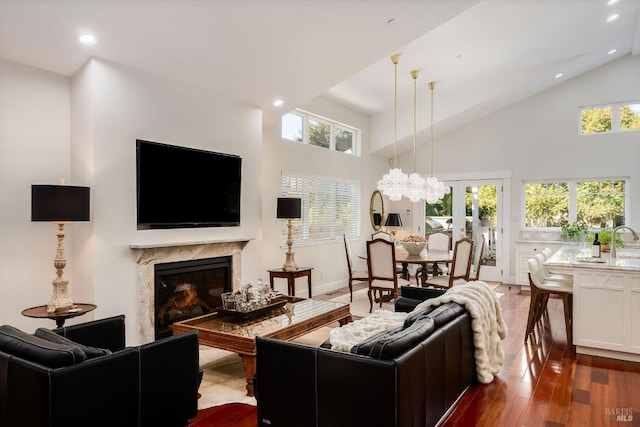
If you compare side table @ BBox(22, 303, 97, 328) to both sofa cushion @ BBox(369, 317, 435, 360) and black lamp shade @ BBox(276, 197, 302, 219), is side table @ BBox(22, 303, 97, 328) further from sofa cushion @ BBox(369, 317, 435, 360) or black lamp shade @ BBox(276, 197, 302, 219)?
black lamp shade @ BBox(276, 197, 302, 219)

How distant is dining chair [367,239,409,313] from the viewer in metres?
5.65

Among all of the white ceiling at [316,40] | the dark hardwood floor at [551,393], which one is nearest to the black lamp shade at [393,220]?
the white ceiling at [316,40]

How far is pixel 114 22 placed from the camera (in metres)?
3.33

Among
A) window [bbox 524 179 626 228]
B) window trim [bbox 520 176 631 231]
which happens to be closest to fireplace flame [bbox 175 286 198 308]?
window trim [bbox 520 176 631 231]

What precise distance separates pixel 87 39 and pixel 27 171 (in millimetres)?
1267

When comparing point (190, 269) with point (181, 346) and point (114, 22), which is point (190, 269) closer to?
point (181, 346)

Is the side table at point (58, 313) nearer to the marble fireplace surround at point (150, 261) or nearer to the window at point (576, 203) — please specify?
the marble fireplace surround at point (150, 261)

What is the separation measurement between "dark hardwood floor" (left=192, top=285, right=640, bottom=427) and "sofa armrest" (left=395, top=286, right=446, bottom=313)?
880mm

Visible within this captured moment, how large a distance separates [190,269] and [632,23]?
22.5 feet

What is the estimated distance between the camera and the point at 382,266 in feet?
18.9

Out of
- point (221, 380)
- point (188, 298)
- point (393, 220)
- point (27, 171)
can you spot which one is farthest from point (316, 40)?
point (393, 220)

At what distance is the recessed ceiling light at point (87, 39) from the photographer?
11.2ft

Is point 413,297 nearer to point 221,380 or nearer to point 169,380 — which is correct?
point 221,380

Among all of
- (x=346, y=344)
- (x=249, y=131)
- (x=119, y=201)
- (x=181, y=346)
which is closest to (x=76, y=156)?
(x=119, y=201)
